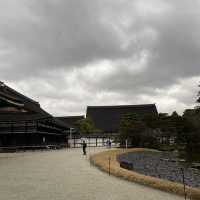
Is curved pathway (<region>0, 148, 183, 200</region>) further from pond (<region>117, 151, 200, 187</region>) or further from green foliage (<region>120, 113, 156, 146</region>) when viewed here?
green foliage (<region>120, 113, 156, 146</region>)

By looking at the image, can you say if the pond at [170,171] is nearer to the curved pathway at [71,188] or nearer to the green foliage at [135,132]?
the curved pathway at [71,188]

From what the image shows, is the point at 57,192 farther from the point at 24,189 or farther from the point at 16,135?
the point at 16,135

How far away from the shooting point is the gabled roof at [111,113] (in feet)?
220

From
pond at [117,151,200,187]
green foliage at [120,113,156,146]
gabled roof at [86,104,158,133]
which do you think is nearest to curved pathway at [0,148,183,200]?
pond at [117,151,200,187]

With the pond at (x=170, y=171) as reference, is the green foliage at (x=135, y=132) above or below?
above

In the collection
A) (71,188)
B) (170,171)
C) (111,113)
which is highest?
(111,113)

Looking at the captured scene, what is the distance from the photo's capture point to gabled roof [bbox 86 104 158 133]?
6700 cm

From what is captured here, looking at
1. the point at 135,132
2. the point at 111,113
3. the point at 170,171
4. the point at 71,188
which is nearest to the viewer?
the point at 71,188

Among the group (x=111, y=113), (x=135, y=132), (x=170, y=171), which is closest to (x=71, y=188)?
(x=170, y=171)

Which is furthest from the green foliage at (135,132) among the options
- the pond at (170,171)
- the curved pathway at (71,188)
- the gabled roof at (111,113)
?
the curved pathway at (71,188)

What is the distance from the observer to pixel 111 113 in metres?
69.5

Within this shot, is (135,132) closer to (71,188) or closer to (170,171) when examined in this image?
(170,171)

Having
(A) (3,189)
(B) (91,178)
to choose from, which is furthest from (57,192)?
(B) (91,178)

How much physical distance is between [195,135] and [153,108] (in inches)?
2462
